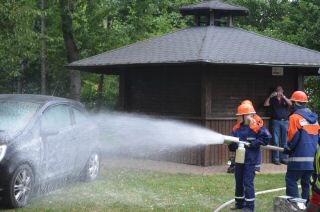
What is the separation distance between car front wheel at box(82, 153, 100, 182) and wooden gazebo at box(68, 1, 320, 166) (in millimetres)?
3570

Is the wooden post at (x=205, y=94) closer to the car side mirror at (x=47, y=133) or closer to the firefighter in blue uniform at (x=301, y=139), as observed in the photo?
the car side mirror at (x=47, y=133)

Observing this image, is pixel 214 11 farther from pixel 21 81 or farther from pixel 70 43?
pixel 21 81

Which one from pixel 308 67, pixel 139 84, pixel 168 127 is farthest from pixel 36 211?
pixel 308 67

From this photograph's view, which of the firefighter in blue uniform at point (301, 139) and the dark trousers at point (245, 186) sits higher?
the firefighter in blue uniform at point (301, 139)

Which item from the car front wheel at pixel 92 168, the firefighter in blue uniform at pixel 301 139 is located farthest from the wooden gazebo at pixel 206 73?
the firefighter in blue uniform at pixel 301 139

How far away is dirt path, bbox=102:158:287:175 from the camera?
12695 millimetres

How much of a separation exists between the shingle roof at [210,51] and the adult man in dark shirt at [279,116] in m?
0.93

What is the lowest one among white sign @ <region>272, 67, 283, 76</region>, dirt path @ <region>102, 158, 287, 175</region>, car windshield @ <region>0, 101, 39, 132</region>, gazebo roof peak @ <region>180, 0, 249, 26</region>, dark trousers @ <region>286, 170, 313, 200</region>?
dirt path @ <region>102, 158, 287, 175</region>

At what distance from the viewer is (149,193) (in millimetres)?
9531

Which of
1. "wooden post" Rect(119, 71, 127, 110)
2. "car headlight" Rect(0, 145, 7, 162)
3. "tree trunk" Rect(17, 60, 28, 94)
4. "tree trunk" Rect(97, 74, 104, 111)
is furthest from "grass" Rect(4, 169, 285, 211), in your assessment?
"tree trunk" Rect(17, 60, 28, 94)

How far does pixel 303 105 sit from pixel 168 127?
667 centimetres

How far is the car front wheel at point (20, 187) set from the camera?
7.82m

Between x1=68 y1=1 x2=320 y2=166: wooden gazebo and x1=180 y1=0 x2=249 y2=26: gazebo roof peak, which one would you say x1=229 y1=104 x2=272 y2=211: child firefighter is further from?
x1=180 y1=0 x2=249 y2=26: gazebo roof peak

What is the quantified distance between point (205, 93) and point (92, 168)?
425 cm
